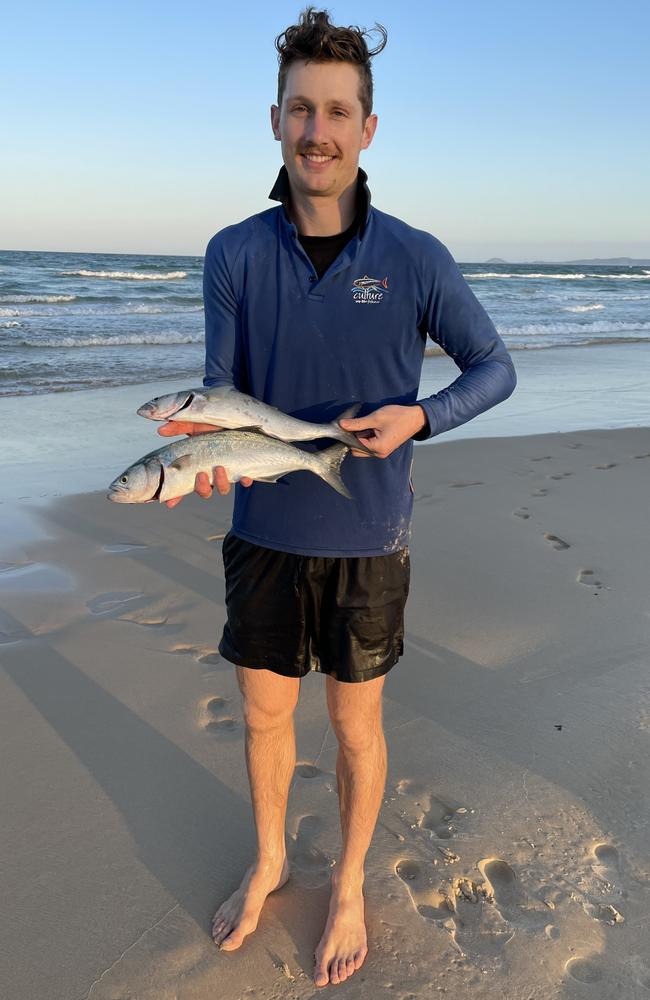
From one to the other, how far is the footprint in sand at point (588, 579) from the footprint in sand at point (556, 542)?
450mm

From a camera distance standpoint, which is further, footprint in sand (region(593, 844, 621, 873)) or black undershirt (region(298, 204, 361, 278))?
footprint in sand (region(593, 844, 621, 873))

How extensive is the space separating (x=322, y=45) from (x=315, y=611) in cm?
179

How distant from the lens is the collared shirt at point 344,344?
8.09 feet

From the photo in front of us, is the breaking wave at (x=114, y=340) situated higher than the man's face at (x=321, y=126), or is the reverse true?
the man's face at (x=321, y=126)

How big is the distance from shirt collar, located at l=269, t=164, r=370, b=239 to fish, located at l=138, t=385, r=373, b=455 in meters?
0.66

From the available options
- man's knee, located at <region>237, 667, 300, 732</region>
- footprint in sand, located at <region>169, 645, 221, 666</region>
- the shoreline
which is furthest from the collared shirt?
the shoreline

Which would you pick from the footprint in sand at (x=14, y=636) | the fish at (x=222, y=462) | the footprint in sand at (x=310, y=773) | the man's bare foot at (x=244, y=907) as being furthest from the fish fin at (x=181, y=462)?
the footprint in sand at (x=14, y=636)

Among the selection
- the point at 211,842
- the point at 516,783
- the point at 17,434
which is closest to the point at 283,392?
the point at 211,842

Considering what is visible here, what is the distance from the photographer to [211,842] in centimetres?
317

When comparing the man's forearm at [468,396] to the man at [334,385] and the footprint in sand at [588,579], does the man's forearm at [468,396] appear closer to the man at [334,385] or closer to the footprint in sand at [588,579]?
the man at [334,385]

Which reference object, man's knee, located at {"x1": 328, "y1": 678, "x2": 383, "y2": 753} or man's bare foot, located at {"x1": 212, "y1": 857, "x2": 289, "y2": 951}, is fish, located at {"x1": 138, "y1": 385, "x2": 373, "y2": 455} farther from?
man's bare foot, located at {"x1": 212, "y1": 857, "x2": 289, "y2": 951}

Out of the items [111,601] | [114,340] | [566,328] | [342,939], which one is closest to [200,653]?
[111,601]

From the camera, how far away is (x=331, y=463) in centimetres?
247

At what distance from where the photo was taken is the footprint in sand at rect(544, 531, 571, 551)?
6.09 m
